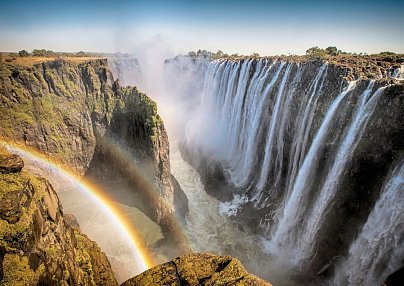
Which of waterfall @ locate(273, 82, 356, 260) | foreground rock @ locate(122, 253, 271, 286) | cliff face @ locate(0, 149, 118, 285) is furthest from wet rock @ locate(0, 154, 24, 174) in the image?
waterfall @ locate(273, 82, 356, 260)

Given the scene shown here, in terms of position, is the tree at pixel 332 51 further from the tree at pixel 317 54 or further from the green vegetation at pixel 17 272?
the green vegetation at pixel 17 272

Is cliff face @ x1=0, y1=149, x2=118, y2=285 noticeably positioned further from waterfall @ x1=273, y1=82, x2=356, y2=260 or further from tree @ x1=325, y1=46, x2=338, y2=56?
tree @ x1=325, y1=46, x2=338, y2=56

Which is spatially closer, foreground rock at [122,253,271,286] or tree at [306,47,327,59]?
foreground rock at [122,253,271,286]

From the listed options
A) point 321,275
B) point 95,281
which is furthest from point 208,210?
point 95,281

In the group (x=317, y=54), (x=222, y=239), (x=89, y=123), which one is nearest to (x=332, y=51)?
(x=317, y=54)

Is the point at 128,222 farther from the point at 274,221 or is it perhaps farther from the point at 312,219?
the point at 312,219
